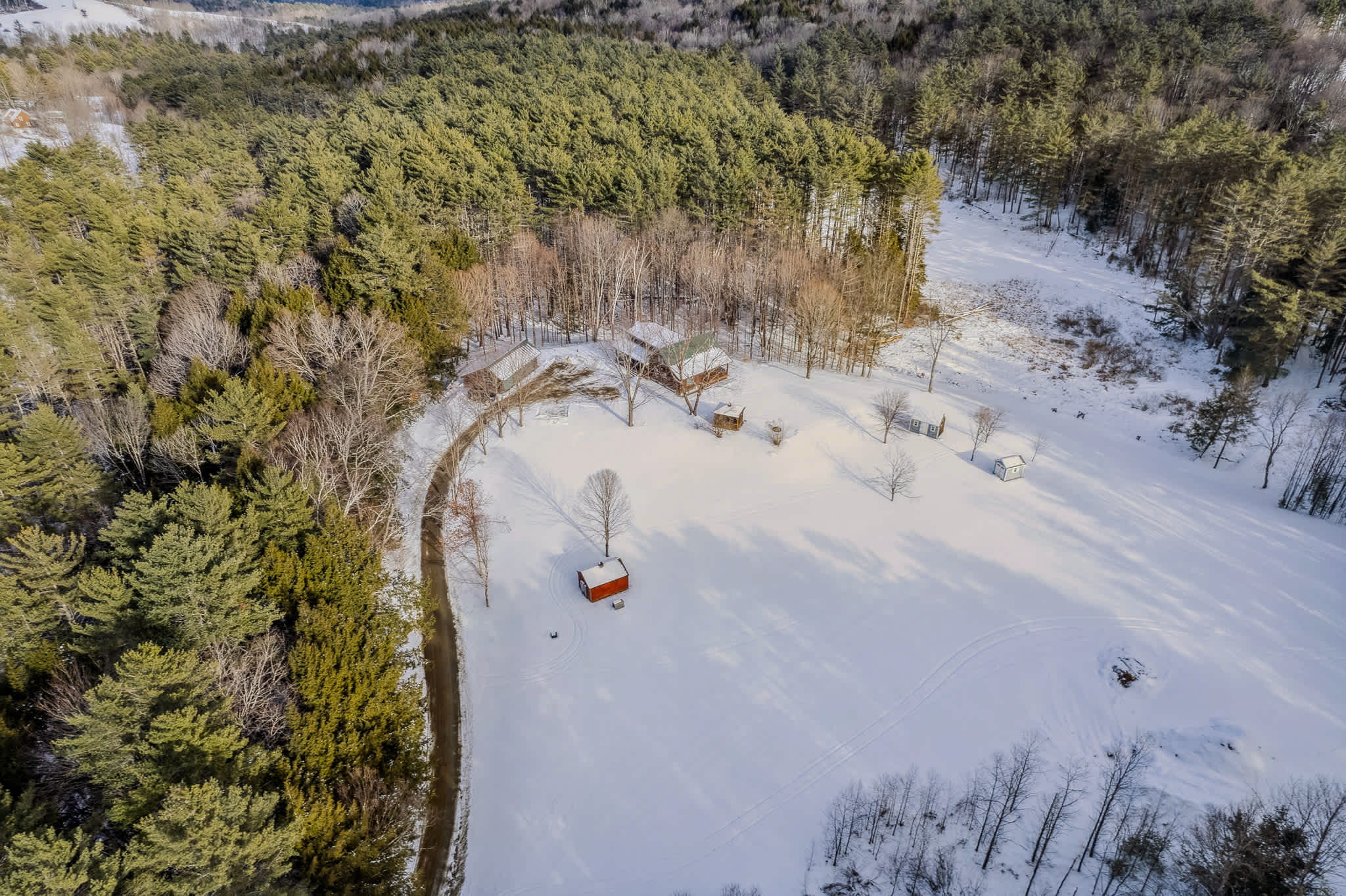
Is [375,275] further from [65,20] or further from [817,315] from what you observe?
[65,20]

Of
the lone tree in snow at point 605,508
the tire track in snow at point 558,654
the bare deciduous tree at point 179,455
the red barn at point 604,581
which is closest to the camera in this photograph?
the tire track in snow at point 558,654

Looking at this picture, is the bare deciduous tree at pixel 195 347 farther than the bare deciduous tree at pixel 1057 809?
Yes

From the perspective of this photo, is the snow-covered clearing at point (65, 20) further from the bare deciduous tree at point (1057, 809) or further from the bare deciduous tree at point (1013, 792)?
the bare deciduous tree at point (1057, 809)

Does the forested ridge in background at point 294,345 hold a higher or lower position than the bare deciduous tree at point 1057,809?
higher

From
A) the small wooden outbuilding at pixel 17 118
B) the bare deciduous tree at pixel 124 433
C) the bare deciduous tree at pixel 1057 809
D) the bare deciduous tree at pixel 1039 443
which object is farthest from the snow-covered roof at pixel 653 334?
the small wooden outbuilding at pixel 17 118

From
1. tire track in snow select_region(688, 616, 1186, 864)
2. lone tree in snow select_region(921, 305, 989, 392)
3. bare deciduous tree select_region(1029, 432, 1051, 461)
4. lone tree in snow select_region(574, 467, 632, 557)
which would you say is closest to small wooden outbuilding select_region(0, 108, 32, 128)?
lone tree in snow select_region(574, 467, 632, 557)

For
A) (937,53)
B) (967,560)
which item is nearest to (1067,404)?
(967,560)

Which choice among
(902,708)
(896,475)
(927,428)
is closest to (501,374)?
(896,475)
